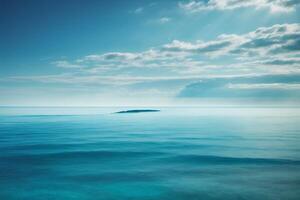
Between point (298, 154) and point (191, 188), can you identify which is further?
point (298, 154)

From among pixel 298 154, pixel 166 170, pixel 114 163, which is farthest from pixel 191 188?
pixel 298 154

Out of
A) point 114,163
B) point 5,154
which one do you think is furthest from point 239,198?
point 5,154

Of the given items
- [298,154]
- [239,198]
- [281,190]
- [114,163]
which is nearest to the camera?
[239,198]

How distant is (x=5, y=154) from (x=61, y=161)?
8.98m

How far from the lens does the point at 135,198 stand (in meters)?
16.2

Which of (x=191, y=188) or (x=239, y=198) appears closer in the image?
(x=239, y=198)

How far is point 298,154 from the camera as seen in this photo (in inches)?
1179

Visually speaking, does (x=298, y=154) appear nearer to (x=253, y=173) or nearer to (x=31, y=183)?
(x=253, y=173)

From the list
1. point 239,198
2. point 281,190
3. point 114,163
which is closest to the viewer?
point 239,198

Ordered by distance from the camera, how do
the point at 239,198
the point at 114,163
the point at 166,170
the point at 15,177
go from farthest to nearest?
the point at 114,163
the point at 166,170
the point at 15,177
the point at 239,198

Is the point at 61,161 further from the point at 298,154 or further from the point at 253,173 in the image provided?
the point at 298,154

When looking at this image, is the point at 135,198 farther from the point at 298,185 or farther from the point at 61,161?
the point at 61,161

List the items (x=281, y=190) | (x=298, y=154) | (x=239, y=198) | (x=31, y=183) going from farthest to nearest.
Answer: (x=298, y=154) → (x=31, y=183) → (x=281, y=190) → (x=239, y=198)

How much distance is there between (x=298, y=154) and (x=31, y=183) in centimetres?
2978
